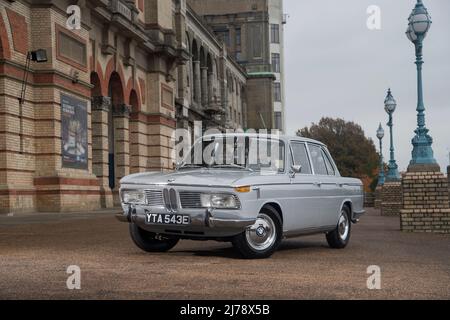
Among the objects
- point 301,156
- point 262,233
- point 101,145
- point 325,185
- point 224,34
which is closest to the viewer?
point 262,233

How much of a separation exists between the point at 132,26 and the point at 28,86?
35.0 feet

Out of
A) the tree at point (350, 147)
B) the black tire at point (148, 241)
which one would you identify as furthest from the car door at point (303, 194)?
the tree at point (350, 147)

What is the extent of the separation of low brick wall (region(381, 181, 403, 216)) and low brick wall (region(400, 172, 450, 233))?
443 inches

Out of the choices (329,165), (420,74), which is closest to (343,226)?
(329,165)

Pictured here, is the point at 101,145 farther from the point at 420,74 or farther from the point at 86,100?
the point at 420,74

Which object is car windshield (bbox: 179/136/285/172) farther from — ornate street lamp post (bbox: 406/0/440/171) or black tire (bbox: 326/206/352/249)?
ornate street lamp post (bbox: 406/0/440/171)

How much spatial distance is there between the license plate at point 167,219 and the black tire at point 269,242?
0.65m

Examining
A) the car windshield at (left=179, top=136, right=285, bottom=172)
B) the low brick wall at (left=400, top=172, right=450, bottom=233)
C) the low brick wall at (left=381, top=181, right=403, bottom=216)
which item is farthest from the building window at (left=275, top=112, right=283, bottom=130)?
the car windshield at (left=179, top=136, right=285, bottom=172)

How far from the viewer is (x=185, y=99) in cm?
4619

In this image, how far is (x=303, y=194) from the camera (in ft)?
32.5

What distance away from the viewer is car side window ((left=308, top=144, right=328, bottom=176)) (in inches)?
A: 425

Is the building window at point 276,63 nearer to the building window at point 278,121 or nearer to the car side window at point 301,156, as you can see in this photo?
the building window at point 278,121

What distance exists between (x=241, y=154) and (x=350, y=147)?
82.0 meters

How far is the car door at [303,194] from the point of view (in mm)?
9695
